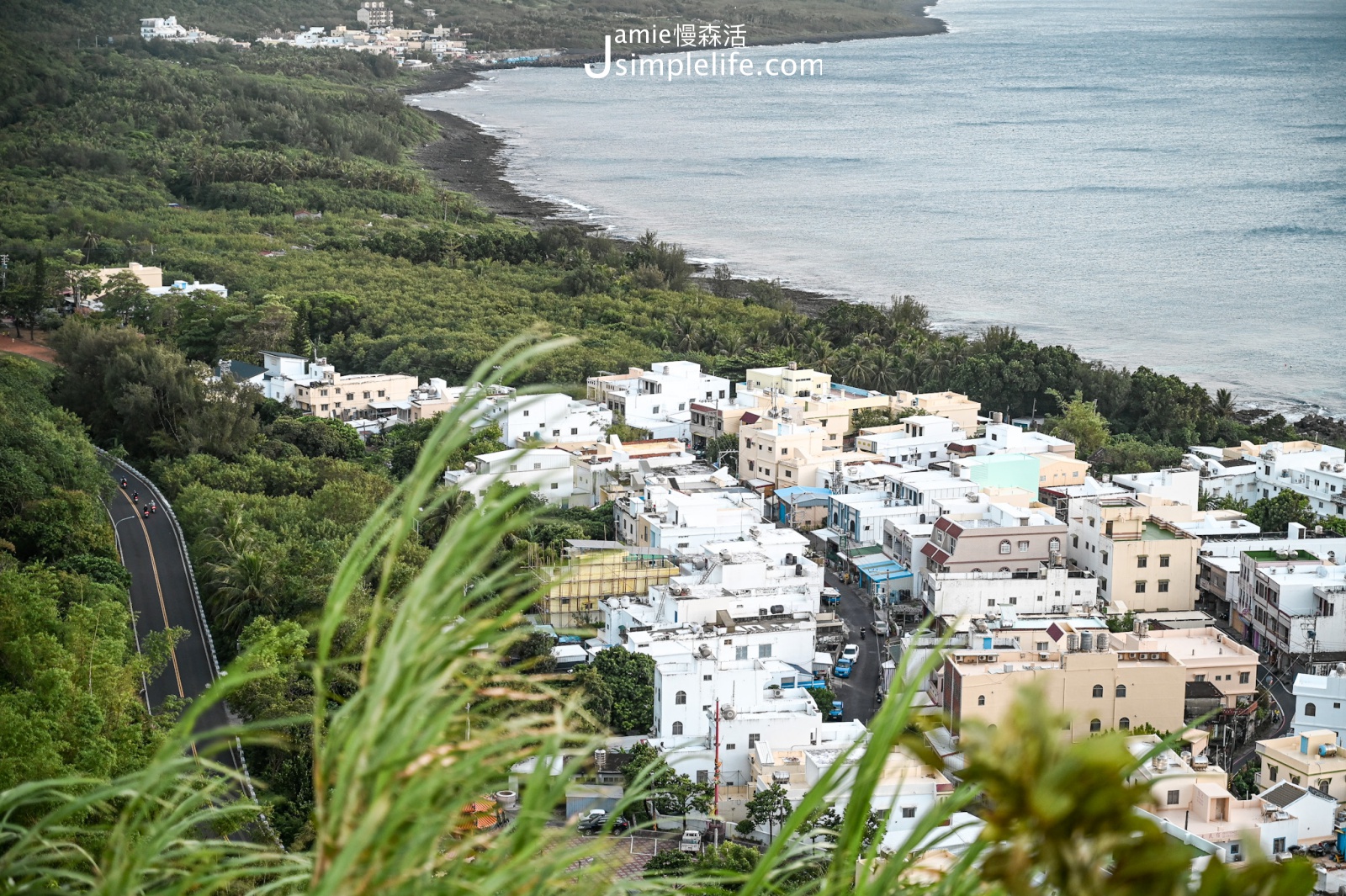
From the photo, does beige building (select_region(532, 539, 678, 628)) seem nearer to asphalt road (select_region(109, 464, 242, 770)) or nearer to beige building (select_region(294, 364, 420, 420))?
asphalt road (select_region(109, 464, 242, 770))

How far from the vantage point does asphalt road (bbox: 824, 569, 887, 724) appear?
30.2 ft

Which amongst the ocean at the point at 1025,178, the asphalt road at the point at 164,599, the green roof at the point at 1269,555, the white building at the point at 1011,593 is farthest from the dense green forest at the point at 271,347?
the green roof at the point at 1269,555

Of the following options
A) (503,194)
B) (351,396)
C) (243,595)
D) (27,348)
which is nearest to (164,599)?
(243,595)

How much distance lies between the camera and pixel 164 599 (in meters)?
10.1

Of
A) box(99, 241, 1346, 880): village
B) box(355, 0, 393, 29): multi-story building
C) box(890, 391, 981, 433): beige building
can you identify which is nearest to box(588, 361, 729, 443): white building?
box(99, 241, 1346, 880): village

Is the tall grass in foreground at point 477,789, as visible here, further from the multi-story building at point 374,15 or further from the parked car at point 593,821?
the multi-story building at point 374,15

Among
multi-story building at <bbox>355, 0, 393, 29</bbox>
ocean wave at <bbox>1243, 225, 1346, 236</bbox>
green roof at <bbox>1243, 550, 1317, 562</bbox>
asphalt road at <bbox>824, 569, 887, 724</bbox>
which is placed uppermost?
multi-story building at <bbox>355, 0, 393, 29</bbox>

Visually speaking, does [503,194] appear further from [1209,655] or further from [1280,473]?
[1209,655]

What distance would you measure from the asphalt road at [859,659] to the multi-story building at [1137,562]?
1.70 meters

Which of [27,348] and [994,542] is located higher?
[27,348]

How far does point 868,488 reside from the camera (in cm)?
1298

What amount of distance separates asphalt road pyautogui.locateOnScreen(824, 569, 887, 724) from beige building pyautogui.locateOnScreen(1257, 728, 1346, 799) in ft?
6.97

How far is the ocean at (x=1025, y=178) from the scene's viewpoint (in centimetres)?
2305

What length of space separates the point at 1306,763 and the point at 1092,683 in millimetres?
1300
